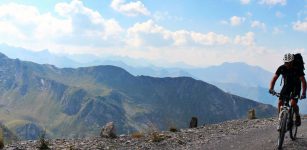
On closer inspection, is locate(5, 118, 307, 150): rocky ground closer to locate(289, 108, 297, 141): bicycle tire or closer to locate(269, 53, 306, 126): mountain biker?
locate(289, 108, 297, 141): bicycle tire

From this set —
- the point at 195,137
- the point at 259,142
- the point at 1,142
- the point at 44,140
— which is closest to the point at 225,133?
the point at 195,137

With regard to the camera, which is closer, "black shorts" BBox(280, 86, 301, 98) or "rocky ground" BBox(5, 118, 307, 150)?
"black shorts" BBox(280, 86, 301, 98)

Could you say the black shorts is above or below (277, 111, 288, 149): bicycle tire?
above

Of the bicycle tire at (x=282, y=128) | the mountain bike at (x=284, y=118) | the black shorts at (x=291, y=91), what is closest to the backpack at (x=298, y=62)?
the black shorts at (x=291, y=91)

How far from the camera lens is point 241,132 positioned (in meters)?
20.9

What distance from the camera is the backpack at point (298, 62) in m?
14.7

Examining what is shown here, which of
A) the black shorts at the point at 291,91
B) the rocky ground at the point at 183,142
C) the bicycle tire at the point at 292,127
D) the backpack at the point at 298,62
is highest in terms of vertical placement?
the backpack at the point at 298,62

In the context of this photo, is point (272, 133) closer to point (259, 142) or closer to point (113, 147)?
point (259, 142)

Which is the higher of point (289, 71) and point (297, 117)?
point (289, 71)

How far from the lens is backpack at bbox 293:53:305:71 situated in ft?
48.2

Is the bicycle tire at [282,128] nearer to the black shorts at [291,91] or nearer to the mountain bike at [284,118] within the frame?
the mountain bike at [284,118]

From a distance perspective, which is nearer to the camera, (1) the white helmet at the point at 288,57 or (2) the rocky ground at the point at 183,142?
(1) the white helmet at the point at 288,57

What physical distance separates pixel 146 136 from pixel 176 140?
5.67ft

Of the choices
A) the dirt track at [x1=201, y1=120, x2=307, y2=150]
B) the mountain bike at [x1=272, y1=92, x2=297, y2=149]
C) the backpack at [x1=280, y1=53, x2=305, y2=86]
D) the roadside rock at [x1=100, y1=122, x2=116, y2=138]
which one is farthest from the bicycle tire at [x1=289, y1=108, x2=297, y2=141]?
the roadside rock at [x1=100, y1=122, x2=116, y2=138]
